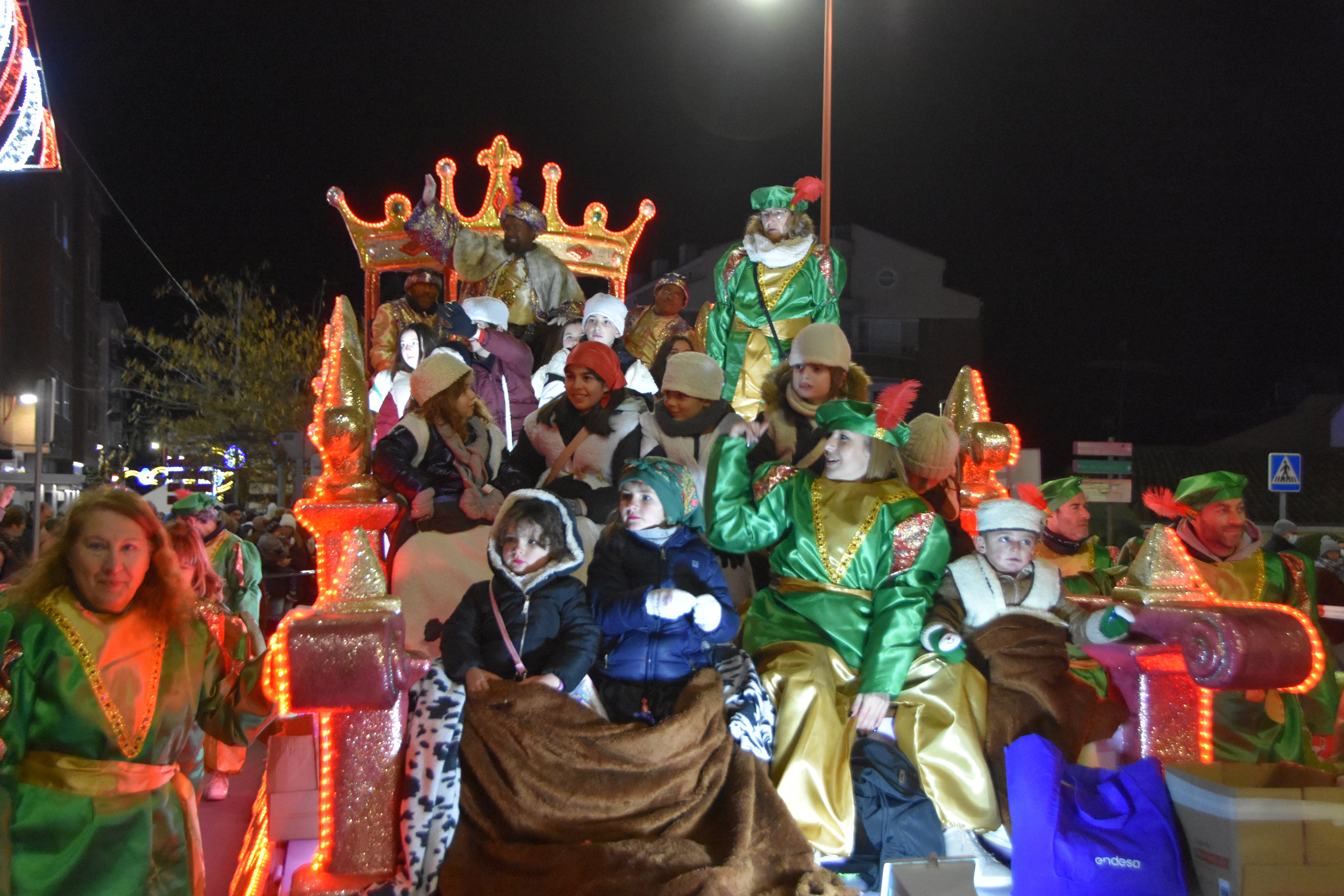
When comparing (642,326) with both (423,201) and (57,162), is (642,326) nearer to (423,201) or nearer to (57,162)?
(423,201)

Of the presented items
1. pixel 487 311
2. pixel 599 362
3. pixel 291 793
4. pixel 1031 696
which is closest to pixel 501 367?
pixel 487 311

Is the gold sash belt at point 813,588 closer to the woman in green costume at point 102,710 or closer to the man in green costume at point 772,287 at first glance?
the woman in green costume at point 102,710

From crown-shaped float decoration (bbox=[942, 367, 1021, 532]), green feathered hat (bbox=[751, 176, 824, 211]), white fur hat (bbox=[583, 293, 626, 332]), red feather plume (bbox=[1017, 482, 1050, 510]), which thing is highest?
green feathered hat (bbox=[751, 176, 824, 211])

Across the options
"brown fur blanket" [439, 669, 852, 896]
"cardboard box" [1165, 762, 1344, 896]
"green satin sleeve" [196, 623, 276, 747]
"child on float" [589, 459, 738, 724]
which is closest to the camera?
"brown fur blanket" [439, 669, 852, 896]

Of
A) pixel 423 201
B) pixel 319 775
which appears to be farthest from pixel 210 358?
pixel 319 775

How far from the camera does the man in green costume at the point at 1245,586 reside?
5203mm

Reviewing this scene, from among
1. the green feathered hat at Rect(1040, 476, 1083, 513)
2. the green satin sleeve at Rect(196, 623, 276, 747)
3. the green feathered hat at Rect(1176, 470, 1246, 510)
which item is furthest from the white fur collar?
the green satin sleeve at Rect(196, 623, 276, 747)

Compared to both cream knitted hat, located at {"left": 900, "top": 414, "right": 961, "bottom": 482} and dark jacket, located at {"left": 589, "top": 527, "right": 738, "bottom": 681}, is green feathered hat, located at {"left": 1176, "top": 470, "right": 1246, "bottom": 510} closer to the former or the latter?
cream knitted hat, located at {"left": 900, "top": 414, "right": 961, "bottom": 482}

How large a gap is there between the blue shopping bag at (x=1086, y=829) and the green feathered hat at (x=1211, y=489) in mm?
2248

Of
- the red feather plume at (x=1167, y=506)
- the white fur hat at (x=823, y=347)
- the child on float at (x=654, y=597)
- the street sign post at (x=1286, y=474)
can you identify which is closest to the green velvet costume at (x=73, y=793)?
the child on float at (x=654, y=597)

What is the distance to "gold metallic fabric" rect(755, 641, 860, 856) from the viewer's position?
138 inches

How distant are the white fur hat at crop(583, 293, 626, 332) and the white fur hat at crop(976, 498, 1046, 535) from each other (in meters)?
3.27

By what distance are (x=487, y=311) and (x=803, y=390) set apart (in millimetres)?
2513

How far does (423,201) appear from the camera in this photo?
8219mm
